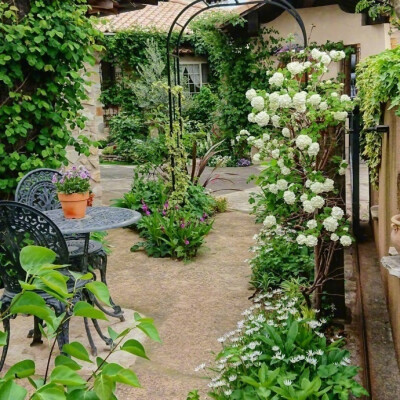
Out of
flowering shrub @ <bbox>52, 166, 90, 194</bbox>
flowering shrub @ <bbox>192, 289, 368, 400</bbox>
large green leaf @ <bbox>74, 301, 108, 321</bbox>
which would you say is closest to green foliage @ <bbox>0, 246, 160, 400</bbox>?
large green leaf @ <bbox>74, 301, 108, 321</bbox>

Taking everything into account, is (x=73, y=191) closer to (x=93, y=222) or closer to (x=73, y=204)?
(x=73, y=204)

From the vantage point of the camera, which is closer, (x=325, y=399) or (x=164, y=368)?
(x=325, y=399)

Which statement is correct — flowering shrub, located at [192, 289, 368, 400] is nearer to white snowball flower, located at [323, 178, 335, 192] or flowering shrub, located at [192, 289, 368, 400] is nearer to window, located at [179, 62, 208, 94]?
white snowball flower, located at [323, 178, 335, 192]

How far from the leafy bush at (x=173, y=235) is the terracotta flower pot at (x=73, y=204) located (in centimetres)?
205

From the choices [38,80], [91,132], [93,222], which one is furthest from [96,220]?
[91,132]

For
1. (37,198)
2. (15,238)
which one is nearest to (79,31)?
(37,198)

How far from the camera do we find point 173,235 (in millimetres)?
5543

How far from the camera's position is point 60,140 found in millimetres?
4832

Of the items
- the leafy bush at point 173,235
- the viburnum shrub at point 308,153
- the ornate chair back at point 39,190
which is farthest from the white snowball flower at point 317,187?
the leafy bush at point 173,235

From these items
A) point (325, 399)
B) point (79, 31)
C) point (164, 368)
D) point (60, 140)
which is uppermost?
point (79, 31)

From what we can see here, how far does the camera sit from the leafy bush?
5.45 metres

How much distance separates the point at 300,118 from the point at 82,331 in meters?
2.03

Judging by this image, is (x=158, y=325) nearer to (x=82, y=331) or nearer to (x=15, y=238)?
(x=82, y=331)

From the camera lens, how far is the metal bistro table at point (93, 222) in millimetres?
3211
